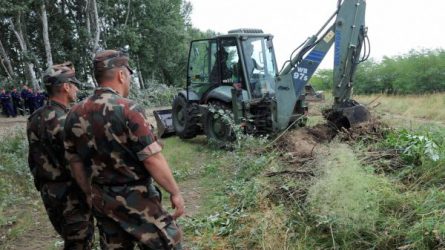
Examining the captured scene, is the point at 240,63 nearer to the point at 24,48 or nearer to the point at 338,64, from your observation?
the point at 338,64

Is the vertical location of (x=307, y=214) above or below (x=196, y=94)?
below

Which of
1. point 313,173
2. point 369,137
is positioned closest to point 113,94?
point 313,173

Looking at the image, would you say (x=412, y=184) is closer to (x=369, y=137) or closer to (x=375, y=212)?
(x=375, y=212)

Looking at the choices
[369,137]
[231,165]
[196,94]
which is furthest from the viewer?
[196,94]

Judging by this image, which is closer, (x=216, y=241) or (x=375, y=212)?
(x=375, y=212)

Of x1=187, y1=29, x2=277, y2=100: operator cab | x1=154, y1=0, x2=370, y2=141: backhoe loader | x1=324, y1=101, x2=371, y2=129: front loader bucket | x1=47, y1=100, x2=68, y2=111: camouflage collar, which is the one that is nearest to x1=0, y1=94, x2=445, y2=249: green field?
x1=324, y1=101, x2=371, y2=129: front loader bucket

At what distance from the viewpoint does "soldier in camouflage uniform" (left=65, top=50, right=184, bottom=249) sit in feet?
7.77

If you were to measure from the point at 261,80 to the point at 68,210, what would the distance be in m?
5.50

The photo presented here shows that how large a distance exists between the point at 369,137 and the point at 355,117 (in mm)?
1110

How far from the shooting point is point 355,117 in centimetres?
680

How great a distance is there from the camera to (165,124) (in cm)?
1042

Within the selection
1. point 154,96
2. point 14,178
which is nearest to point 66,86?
point 14,178

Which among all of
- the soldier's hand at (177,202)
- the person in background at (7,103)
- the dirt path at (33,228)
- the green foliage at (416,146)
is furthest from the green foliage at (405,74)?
the soldier's hand at (177,202)

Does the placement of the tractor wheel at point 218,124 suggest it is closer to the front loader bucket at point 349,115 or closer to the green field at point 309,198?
the green field at point 309,198
